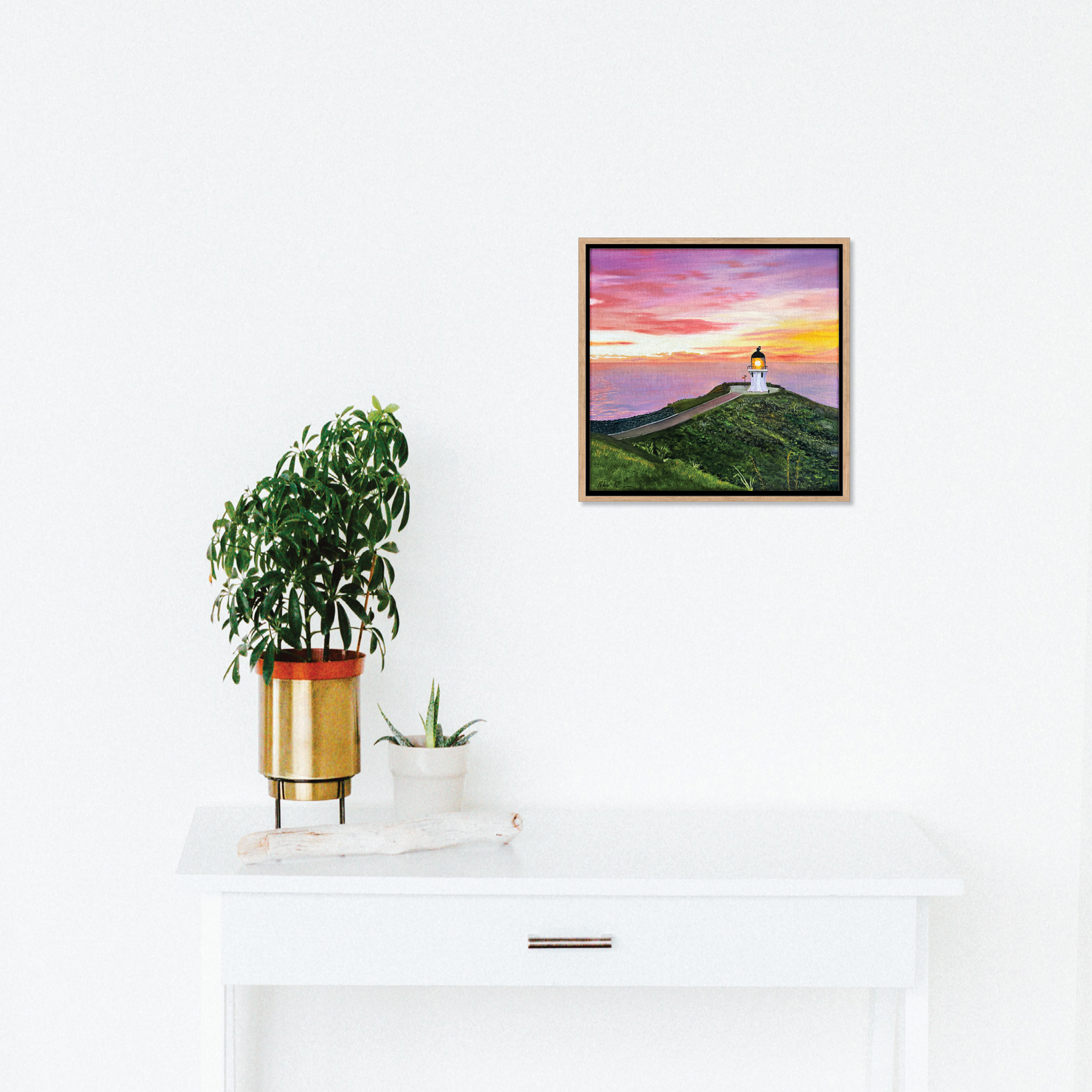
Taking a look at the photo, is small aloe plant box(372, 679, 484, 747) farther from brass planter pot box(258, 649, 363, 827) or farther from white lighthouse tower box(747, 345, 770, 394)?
white lighthouse tower box(747, 345, 770, 394)

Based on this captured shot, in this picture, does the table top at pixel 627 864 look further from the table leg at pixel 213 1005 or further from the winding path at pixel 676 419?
the winding path at pixel 676 419

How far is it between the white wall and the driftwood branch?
0.27 m

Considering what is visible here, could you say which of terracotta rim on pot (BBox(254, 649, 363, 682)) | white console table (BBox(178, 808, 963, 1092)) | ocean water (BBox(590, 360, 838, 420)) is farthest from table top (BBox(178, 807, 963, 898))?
ocean water (BBox(590, 360, 838, 420))

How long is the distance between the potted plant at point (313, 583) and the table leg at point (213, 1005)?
→ 18 cm

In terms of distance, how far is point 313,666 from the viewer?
160 centimetres

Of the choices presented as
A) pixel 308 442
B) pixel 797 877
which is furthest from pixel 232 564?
pixel 797 877

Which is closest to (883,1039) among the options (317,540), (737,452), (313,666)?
(737,452)

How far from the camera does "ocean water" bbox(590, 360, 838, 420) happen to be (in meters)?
1.84

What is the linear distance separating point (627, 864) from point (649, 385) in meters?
0.79

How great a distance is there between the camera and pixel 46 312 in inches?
72.1

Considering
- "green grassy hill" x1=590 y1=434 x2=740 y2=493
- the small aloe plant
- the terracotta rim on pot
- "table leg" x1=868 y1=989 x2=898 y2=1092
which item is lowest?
"table leg" x1=868 y1=989 x2=898 y2=1092

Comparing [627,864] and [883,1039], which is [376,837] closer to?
[627,864]

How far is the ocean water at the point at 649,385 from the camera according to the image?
1842mm

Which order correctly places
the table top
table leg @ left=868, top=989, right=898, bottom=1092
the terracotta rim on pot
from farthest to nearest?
table leg @ left=868, top=989, right=898, bottom=1092 → the terracotta rim on pot → the table top
